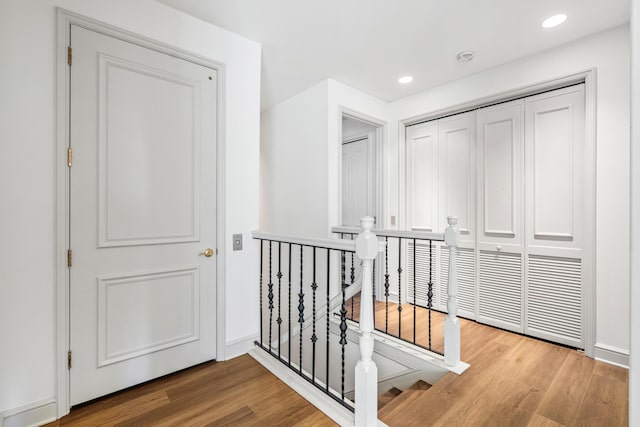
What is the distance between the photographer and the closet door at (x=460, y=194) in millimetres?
3105

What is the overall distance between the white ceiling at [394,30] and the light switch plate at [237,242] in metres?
1.57

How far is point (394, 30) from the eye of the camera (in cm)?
234

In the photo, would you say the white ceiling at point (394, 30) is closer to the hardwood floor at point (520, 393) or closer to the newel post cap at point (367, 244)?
the newel post cap at point (367, 244)

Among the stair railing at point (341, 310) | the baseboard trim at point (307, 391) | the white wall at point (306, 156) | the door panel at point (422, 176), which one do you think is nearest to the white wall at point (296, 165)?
the white wall at point (306, 156)

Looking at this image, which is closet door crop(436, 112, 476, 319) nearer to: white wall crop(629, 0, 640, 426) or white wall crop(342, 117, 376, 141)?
white wall crop(342, 117, 376, 141)

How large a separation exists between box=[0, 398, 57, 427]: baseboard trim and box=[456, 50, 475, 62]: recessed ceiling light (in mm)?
3729

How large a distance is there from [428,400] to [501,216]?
1878 millimetres

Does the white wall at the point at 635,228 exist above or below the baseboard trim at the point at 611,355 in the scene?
above

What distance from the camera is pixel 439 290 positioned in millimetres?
3348

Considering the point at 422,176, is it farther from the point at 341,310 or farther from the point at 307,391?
the point at 307,391

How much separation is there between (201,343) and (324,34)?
2.51m

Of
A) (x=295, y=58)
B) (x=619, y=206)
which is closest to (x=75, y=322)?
(x=295, y=58)

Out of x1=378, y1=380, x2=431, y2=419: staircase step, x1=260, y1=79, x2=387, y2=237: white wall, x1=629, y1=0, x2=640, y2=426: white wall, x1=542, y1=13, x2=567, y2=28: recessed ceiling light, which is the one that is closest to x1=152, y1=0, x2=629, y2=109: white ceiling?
x1=542, y1=13, x2=567, y2=28: recessed ceiling light

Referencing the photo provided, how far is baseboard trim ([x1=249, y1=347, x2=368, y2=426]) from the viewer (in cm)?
161
